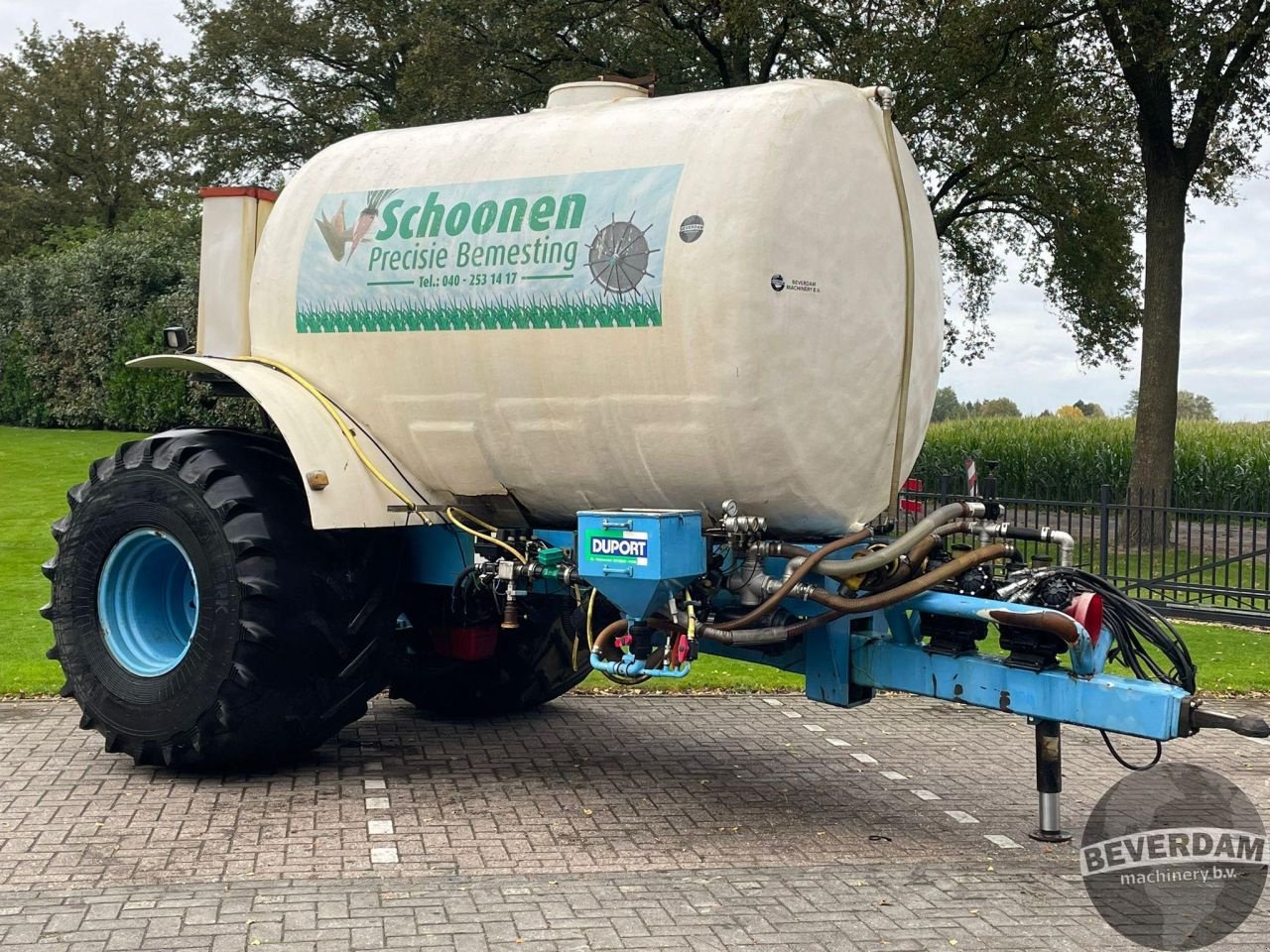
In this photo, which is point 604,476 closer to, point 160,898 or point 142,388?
point 160,898

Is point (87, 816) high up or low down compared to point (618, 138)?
down

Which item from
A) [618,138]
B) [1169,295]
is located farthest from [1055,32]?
[618,138]

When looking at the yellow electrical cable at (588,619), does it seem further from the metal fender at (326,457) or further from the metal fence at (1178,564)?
the metal fence at (1178,564)

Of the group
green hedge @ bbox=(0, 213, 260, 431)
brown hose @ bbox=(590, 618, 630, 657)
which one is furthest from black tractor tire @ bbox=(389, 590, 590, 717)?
green hedge @ bbox=(0, 213, 260, 431)

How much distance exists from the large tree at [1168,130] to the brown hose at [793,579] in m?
14.4

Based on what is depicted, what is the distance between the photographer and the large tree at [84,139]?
146ft

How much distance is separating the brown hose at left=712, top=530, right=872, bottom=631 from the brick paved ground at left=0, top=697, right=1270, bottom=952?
3.12 ft

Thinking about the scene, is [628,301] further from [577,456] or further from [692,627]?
[692,627]

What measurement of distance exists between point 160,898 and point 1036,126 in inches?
730

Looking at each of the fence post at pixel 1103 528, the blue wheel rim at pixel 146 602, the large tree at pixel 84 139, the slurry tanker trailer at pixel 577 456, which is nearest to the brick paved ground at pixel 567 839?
the slurry tanker trailer at pixel 577 456

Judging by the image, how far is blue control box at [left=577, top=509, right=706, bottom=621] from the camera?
621 cm

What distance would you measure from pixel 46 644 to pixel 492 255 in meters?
6.18

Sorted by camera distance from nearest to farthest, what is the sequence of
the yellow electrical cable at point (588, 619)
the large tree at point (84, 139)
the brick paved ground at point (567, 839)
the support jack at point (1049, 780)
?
the brick paved ground at point (567, 839) → the support jack at point (1049, 780) → the yellow electrical cable at point (588, 619) → the large tree at point (84, 139)

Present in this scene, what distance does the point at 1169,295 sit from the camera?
19.7 meters
